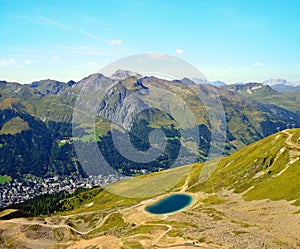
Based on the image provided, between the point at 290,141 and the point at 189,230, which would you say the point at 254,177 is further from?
the point at 189,230

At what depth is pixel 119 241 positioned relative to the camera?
3701 inches

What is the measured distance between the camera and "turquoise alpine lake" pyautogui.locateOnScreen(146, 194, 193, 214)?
5313 inches

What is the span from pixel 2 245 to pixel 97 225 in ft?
153

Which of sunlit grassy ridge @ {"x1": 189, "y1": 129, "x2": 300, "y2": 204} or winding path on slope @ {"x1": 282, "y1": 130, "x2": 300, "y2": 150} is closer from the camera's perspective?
sunlit grassy ridge @ {"x1": 189, "y1": 129, "x2": 300, "y2": 204}

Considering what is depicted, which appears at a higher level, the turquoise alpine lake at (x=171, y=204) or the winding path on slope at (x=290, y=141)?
the winding path on slope at (x=290, y=141)

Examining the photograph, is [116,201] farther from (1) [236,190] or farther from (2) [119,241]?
(2) [119,241]

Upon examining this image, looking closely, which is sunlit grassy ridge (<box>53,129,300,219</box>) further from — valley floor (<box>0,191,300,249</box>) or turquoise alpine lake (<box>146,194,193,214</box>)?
turquoise alpine lake (<box>146,194,193,214</box>)

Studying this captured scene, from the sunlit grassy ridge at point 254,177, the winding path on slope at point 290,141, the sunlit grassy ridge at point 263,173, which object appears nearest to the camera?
the sunlit grassy ridge at point 263,173

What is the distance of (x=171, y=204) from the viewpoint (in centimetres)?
14412

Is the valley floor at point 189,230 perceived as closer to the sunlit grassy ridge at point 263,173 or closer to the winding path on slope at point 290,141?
the sunlit grassy ridge at point 263,173


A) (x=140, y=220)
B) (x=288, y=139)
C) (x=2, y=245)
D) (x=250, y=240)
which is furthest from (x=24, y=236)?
(x=288, y=139)

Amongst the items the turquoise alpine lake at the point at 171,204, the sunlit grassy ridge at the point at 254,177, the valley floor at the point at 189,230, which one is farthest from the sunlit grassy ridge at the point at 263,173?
the turquoise alpine lake at the point at 171,204

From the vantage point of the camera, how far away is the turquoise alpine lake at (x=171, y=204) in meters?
135

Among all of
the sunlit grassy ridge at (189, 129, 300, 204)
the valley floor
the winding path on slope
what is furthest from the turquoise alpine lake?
the winding path on slope
